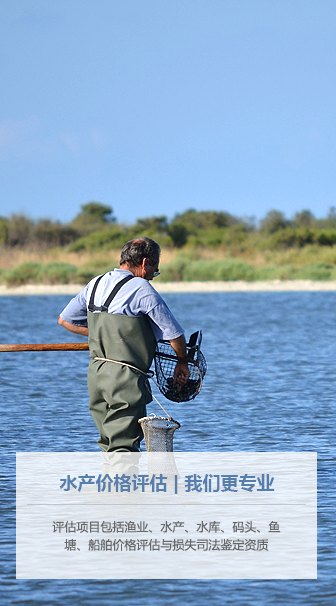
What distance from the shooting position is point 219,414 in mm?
9805

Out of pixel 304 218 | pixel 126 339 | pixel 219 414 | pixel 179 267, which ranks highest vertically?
pixel 304 218

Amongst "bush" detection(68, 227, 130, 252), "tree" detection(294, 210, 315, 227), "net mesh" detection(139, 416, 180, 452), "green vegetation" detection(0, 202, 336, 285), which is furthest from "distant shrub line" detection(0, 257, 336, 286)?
"net mesh" detection(139, 416, 180, 452)

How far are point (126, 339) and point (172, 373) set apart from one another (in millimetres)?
343

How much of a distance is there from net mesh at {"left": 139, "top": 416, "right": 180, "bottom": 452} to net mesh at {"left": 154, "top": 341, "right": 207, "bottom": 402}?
14 centimetres

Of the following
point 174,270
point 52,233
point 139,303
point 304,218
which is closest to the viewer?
point 139,303

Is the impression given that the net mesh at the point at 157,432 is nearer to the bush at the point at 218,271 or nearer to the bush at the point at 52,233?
the bush at the point at 218,271

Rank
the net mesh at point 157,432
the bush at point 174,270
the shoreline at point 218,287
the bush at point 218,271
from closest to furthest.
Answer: the net mesh at point 157,432 → the shoreline at point 218,287 → the bush at point 174,270 → the bush at point 218,271

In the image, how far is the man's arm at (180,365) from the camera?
5.27m

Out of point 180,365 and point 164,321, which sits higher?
point 164,321

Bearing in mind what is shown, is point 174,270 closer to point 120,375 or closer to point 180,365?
point 180,365

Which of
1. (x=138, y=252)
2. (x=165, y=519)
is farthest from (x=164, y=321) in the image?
(x=165, y=519)

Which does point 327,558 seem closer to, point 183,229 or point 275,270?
point 275,270

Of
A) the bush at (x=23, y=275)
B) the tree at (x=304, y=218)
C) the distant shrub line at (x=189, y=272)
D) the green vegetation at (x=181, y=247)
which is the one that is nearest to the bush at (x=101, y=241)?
the green vegetation at (x=181, y=247)

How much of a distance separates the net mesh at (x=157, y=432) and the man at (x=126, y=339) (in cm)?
5
